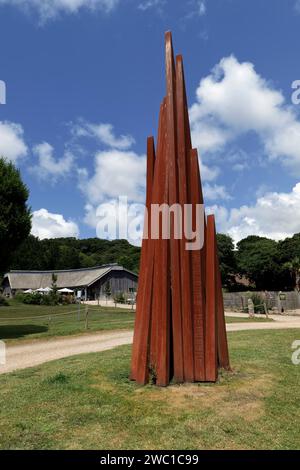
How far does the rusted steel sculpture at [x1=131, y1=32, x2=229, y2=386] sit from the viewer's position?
6660mm

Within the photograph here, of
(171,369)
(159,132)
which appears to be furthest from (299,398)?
(159,132)

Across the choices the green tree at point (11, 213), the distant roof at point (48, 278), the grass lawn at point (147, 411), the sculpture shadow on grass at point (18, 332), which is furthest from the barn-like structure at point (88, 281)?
the grass lawn at point (147, 411)

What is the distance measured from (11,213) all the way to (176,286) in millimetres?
12246

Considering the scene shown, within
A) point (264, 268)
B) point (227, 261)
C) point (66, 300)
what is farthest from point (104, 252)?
point (264, 268)

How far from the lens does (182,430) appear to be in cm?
463

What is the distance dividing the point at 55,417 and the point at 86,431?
704 millimetres

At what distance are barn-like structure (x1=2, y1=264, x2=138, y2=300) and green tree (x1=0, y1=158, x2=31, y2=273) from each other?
3290cm

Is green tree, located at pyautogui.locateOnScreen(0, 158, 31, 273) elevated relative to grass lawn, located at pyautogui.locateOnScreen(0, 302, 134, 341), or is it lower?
elevated

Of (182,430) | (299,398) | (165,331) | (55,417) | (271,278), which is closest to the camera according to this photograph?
(182,430)

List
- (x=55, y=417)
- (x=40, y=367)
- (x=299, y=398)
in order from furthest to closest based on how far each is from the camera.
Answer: (x=40, y=367) < (x=299, y=398) < (x=55, y=417)

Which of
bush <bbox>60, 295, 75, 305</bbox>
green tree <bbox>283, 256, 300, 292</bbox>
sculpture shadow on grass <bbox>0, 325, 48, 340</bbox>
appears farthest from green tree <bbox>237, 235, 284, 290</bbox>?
sculpture shadow on grass <bbox>0, 325, 48, 340</bbox>

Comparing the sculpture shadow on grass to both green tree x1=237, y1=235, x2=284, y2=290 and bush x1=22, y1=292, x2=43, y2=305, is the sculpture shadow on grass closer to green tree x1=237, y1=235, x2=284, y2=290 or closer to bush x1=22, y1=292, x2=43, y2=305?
bush x1=22, y1=292, x2=43, y2=305
